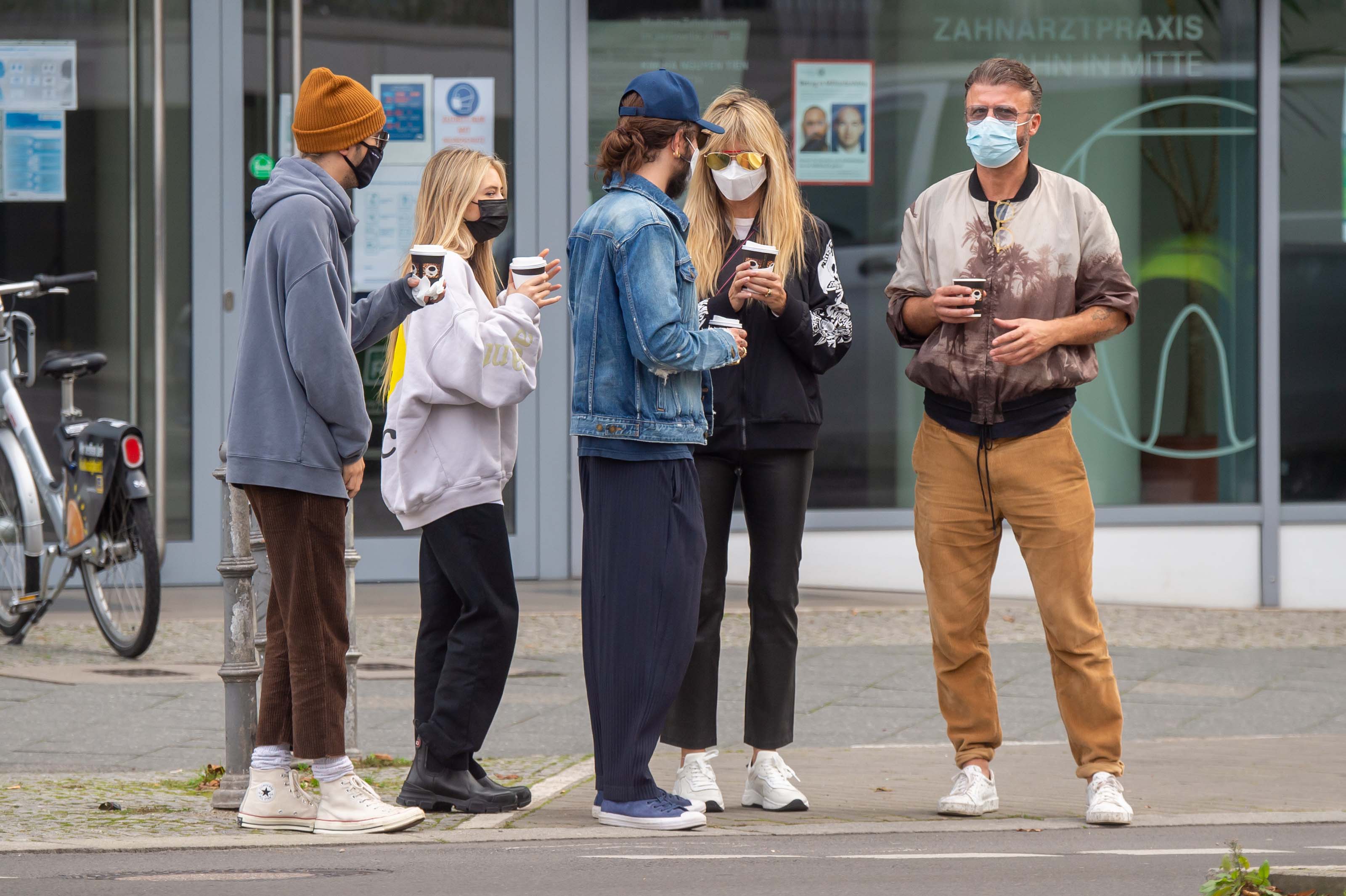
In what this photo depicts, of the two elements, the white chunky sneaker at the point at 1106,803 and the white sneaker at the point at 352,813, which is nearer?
the white sneaker at the point at 352,813

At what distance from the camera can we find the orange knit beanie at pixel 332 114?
15.7ft

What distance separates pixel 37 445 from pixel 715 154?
13.4 feet

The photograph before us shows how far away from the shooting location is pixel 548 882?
4.41 meters

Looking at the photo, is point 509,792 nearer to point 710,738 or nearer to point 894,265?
point 710,738

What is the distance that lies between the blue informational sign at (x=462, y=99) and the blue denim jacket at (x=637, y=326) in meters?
5.18

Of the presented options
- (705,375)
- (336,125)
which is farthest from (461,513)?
(336,125)

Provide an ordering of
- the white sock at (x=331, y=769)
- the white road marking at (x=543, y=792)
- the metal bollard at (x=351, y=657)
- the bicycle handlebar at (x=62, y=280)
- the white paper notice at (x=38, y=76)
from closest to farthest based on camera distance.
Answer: the white sock at (x=331, y=769), the white road marking at (x=543, y=792), the metal bollard at (x=351, y=657), the bicycle handlebar at (x=62, y=280), the white paper notice at (x=38, y=76)

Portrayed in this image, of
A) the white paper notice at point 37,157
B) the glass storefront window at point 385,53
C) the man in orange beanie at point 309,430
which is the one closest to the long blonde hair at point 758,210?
the man in orange beanie at point 309,430

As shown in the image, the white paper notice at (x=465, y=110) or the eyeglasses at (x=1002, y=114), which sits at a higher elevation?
the white paper notice at (x=465, y=110)

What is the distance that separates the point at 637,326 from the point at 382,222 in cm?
544

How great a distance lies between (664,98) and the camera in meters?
4.90

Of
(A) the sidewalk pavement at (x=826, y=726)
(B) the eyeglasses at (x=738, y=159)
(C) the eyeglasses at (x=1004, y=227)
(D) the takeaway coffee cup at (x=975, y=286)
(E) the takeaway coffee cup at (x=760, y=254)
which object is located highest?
(B) the eyeglasses at (x=738, y=159)

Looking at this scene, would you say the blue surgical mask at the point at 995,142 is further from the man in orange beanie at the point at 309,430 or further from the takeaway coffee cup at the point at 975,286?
the man in orange beanie at the point at 309,430

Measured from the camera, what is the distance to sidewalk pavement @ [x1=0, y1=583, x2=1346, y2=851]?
5246 mm
